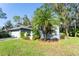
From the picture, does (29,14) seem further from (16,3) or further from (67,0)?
(67,0)

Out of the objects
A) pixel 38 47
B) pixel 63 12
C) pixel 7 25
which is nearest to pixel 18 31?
pixel 7 25

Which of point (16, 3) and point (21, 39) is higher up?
point (16, 3)

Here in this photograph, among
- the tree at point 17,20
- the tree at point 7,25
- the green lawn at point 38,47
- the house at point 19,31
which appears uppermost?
the tree at point 17,20

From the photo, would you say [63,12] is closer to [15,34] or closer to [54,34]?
[54,34]

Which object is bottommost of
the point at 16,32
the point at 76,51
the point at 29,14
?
the point at 76,51

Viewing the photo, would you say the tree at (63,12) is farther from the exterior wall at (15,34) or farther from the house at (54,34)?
the exterior wall at (15,34)

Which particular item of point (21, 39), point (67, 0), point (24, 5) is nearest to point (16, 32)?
point (21, 39)

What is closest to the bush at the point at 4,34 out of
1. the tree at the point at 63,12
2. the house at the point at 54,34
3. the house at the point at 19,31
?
the house at the point at 19,31

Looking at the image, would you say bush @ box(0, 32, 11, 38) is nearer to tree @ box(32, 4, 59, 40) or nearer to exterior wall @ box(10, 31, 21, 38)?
exterior wall @ box(10, 31, 21, 38)
